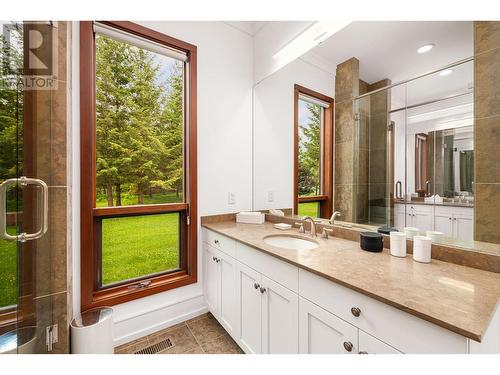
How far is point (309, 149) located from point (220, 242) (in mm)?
1091

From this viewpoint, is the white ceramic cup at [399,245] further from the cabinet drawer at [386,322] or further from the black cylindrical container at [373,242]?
the cabinet drawer at [386,322]

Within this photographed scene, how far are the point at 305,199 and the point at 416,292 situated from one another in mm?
1157

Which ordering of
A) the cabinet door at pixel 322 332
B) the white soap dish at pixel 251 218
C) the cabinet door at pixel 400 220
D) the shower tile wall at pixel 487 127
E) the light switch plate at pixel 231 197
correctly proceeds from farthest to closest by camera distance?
the light switch plate at pixel 231 197
the white soap dish at pixel 251 218
the cabinet door at pixel 400 220
the shower tile wall at pixel 487 127
the cabinet door at pixel 322 332

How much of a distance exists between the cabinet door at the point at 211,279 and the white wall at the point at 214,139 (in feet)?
0.34

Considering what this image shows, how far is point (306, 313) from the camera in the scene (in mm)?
1004

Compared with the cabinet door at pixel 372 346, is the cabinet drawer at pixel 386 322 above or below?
above

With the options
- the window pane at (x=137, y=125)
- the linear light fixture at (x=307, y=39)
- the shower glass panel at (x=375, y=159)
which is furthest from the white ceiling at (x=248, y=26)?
the shower glass panel at (x=375, y=159)

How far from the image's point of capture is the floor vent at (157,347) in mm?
1542

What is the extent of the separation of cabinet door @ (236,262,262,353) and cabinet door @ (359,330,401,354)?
62 cm

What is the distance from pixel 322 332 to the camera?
936 millimetres

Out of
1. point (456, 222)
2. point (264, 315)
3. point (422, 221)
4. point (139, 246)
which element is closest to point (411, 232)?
point (422, 221)

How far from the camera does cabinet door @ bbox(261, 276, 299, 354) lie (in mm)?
1066

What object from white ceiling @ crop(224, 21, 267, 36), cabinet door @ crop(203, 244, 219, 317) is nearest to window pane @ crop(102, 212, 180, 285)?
cabinet door @ crop(203, 244, 219, 317)
